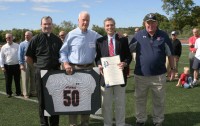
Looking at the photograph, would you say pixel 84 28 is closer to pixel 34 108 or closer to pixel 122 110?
pixel 122 110

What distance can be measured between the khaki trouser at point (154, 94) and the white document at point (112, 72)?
65 centimetres

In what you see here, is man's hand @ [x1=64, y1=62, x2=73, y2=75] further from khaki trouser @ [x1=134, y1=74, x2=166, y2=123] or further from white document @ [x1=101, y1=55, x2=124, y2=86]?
khaki trouser @ [x1=134, y1=74, x2=166, y2=123]

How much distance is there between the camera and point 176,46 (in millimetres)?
12211

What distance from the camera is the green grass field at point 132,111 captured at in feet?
21.2

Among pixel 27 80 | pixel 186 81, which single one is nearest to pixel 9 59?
pixel 27 80

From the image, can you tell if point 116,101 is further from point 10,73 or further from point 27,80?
point 10,73

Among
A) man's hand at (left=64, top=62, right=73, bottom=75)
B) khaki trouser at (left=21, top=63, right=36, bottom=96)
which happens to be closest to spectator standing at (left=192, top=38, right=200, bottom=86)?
khaki trouser at (left=21, top=63, right=36, bottom=96)

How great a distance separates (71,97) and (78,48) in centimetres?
90

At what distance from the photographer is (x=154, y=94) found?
19.7 ft

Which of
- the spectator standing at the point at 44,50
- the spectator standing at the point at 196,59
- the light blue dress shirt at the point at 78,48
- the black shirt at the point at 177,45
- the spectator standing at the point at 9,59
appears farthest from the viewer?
the black shirt at the point at 177,45

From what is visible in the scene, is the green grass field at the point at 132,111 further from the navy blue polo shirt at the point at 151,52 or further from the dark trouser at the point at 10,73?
the navy blue polo shirt at the point at 151,52

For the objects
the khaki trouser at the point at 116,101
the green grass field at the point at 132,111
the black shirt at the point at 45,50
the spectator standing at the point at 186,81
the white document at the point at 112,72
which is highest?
the black shirt at the point at 45,50

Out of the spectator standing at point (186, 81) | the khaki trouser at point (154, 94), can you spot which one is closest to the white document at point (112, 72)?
the khaki trouser at point (154, 94)

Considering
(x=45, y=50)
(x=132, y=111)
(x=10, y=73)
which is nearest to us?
(x=45, y=50)
